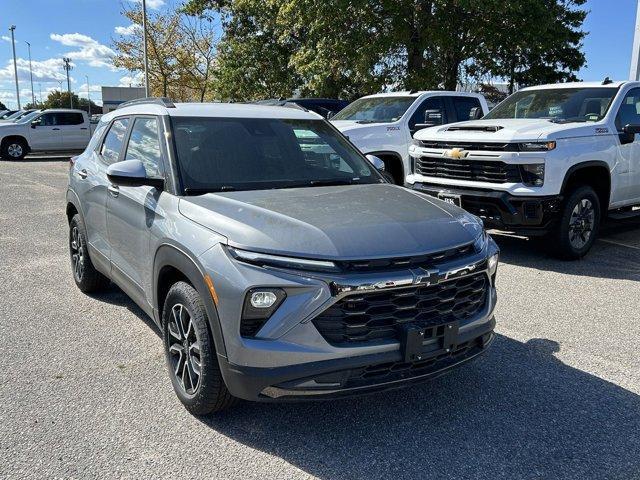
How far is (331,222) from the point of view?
2.99 meters

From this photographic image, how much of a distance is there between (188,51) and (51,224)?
28027 millimetres

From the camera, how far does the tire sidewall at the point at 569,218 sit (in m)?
6.50

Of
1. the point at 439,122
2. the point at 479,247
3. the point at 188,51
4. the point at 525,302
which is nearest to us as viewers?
the point at 479,247

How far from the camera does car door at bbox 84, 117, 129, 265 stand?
4.55 metres

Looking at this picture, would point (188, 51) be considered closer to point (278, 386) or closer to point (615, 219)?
point (615, 219)

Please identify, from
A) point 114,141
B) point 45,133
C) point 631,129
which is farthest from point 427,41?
point 45,133

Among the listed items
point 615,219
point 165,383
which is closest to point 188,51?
point 615,219

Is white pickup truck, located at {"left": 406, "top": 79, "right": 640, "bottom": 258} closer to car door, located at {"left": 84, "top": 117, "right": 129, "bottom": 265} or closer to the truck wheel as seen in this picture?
the truck wheel

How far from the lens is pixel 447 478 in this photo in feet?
8.96

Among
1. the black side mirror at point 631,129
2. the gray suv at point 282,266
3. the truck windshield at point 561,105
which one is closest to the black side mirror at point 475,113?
the truck windshield at point 561,105

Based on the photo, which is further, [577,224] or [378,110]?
[378,110]

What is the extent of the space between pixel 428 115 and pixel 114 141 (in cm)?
610

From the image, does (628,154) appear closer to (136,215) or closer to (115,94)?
(136,215)

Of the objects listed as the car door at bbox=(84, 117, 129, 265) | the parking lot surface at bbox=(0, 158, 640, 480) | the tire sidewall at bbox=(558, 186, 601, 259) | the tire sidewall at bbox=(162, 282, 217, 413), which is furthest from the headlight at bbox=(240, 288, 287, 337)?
the tire sidewall at bbox=(558, 186, 601, 259)
